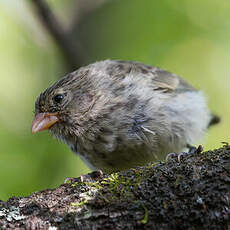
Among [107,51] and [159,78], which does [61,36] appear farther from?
[159,78]

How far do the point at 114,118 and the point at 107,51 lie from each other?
351cm

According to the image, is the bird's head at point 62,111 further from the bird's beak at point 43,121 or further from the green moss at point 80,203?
the green moss at point 80,203

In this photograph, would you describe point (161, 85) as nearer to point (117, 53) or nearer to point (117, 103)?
point (117, 103)

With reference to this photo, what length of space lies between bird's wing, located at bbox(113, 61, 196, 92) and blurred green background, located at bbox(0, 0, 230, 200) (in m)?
1.13

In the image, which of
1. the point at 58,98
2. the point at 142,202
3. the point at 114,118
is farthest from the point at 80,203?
the point at 58,98

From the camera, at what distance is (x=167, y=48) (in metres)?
7.27

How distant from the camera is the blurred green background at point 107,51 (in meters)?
6.62

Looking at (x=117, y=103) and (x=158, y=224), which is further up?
(x=117, y=103)

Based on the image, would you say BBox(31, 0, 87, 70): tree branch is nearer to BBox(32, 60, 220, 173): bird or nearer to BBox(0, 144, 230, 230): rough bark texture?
BBox(32, 60, 220, 173): bird

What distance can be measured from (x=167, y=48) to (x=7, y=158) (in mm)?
3513

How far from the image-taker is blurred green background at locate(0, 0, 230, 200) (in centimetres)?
662

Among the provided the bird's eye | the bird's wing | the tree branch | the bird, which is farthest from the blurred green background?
the bird's eye

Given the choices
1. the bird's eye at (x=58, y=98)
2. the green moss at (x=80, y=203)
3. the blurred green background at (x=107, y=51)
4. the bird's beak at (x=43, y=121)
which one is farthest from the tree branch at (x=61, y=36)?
the green moss at (x=80, y=203)

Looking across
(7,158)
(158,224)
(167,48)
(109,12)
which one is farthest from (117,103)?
(109,12)
